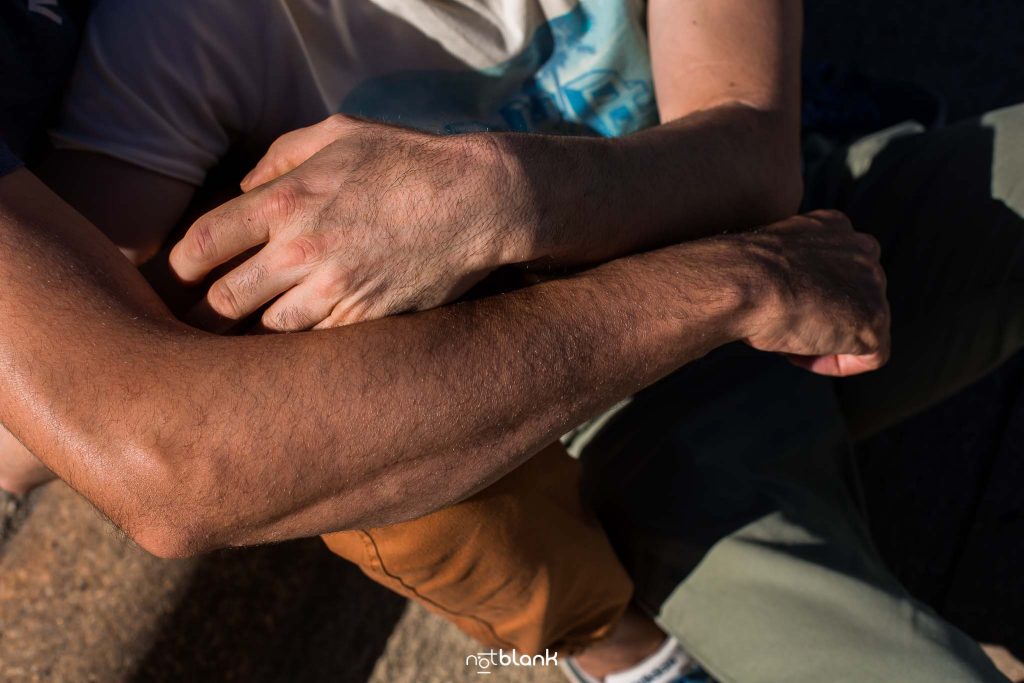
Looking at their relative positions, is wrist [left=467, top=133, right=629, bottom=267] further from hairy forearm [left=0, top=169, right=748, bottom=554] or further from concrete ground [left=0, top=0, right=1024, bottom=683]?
concrete ground [left=0, top=0, right=1024, bottom=683]

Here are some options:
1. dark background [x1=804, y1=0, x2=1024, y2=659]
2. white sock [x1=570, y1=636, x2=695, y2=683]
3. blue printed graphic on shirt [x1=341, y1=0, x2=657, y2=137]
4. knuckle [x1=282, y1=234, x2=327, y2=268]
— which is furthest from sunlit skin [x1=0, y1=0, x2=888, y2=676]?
dark background [x1=804, y1=0, x2=1024, y2=659]

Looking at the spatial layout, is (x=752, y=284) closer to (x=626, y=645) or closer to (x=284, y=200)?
(x=284, y=200)

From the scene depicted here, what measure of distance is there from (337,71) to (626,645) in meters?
1.19

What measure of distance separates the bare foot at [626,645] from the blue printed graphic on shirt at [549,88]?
3.05 ft

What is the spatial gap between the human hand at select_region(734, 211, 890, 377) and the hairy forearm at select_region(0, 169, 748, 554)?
31 centimetres

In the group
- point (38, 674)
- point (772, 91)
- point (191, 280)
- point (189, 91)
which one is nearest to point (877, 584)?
point (772, 91)

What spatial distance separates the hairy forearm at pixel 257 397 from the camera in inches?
37.9

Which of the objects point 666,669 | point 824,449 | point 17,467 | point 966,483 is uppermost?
point 17,467

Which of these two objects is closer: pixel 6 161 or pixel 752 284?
pixel 6 161

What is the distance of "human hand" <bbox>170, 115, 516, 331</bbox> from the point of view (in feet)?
3.44

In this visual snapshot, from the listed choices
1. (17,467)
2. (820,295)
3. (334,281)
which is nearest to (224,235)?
(334,281)

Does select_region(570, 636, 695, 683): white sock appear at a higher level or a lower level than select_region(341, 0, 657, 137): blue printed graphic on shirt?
lower

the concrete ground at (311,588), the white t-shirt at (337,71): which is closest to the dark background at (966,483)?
the concrete ground at (311,588)

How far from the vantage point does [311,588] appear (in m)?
2.02
